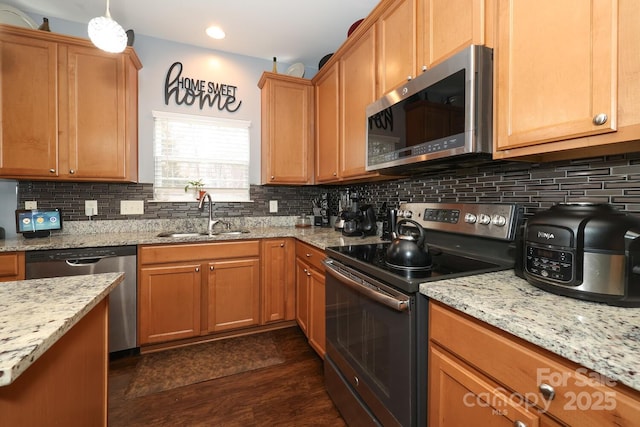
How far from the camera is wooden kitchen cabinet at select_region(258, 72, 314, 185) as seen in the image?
2.67m

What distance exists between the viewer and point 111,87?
7.07 ft

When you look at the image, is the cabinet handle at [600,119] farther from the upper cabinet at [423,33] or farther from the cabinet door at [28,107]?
the cabinet door at [28,107]

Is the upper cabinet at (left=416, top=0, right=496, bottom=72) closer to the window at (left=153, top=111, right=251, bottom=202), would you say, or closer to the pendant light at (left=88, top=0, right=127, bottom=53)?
the pendant light at (left=88, top=0, right=127, bottom=53)

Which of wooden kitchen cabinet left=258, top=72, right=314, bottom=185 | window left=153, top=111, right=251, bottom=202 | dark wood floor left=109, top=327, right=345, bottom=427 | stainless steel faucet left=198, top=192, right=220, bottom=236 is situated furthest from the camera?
wooden kitchen cabinet left=258, top=72, right=314, bottom=185

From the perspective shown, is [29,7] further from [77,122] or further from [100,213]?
[100,213]

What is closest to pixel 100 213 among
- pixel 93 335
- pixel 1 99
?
pixel 1 99

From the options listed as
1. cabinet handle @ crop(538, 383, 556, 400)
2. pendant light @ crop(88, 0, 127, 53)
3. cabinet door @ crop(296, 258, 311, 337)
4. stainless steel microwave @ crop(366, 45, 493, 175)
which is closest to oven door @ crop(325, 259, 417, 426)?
cabinet handle @ crop(538, 383, 556, 400)

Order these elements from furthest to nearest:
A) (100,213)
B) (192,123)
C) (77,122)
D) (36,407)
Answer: (192,123) → (100,213) → (77,122) → (36,407)

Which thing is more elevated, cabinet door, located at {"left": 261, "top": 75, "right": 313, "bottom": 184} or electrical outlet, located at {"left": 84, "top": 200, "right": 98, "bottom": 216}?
cabinet door, located at {"left": 261, "top": 75, "right": 313, "bottom": 184}

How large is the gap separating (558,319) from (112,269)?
2.41 m

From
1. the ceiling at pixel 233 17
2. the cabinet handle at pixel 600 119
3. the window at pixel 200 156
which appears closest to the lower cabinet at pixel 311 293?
the window at pixel 200 156

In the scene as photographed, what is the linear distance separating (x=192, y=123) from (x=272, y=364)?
2.27 meters

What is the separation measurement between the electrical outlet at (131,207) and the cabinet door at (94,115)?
0.31m

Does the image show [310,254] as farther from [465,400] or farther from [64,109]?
[64,109]
